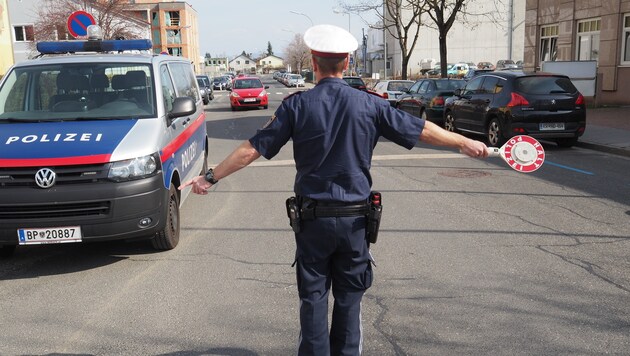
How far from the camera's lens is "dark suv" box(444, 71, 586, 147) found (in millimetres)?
12688

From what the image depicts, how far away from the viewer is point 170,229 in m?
5.98

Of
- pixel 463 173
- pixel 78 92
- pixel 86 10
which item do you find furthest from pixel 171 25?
pixel 78 92

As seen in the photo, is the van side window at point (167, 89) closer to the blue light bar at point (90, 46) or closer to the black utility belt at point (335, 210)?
the blue light bar at point (90, 46)

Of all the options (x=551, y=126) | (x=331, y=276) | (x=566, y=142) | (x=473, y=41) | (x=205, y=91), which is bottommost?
(x=566, y=142)

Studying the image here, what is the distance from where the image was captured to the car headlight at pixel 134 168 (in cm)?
523

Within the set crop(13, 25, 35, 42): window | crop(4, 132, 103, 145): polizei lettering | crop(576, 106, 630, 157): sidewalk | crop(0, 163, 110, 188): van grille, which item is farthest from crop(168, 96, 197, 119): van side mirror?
crop(13, 25, 35, 42): window

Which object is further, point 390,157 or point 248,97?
point 248,97

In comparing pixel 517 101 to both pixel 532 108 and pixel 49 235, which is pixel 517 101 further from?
pixel 49 235

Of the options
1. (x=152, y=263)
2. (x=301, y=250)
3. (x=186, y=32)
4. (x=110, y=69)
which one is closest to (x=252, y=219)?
(x=152, y=263)

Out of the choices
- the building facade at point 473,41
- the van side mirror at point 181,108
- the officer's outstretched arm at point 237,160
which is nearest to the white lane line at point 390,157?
the van side mirror at point 181,108

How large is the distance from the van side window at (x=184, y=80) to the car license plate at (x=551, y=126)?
7476 mm

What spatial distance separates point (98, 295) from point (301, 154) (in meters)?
2.83

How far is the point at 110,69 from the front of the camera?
6.62 metres

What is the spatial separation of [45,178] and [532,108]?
10.4m
